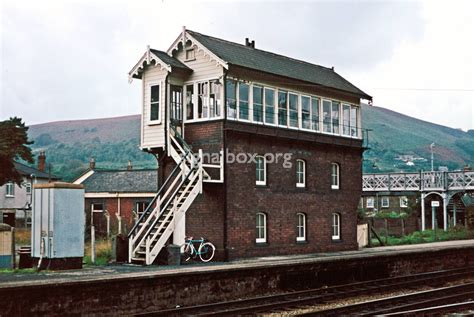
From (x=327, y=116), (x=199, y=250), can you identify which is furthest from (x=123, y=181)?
(x=199, y=250)

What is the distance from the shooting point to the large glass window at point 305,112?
2795cm

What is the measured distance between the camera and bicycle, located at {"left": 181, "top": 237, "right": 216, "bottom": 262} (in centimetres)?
2370

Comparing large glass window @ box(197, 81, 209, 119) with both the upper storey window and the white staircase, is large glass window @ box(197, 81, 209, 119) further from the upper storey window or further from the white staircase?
the white staircase

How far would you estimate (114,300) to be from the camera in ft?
44.2

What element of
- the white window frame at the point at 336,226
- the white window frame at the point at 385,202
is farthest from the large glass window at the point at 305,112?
the white window frame at the point at 385,202

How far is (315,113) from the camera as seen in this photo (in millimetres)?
28703

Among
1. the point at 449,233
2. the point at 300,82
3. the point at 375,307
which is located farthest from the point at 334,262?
the point at 449,233

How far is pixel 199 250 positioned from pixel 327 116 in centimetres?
970

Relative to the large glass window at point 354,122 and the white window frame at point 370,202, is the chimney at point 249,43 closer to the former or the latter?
the large glass window at point 354,122

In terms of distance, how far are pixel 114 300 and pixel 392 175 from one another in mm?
41486

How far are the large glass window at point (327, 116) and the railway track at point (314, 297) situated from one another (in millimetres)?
9915

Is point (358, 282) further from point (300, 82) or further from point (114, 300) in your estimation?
point (300, 82)

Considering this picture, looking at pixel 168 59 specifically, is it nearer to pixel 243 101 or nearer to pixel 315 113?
pixel 243 101

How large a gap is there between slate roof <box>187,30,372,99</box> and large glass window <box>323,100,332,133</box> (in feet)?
2.78
